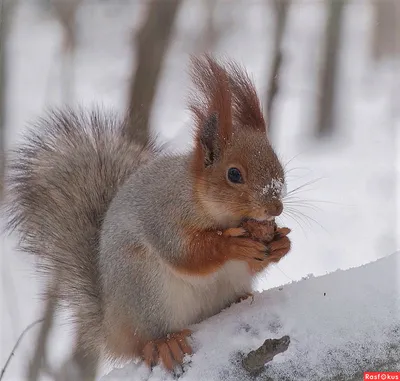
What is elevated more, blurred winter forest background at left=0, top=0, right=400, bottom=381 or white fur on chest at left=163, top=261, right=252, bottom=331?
blurred winter forest background at left=0, top=0, right=400, bottom=381

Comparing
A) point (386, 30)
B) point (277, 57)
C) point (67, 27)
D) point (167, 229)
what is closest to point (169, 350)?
point (167, 229)

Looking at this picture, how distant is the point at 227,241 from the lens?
68.7 inches

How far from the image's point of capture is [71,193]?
2188 mm

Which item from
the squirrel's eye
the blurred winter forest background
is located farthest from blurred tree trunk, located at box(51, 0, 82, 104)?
the squirrel's eye

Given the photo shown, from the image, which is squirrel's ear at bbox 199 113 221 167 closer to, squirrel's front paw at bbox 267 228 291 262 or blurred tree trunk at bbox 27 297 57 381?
squirrel's front paw at bbox 267 228 291 262

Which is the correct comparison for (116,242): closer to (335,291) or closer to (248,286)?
(248,286)

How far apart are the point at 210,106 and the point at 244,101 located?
12cm

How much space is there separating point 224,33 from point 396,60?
1806 mm

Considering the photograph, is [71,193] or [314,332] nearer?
[314,332]

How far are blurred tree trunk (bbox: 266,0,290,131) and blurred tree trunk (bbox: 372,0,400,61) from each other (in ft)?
9.92

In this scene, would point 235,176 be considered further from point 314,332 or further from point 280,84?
point 280,84

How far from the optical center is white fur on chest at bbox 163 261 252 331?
183 cm

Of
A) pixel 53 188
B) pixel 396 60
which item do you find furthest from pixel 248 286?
pixel 396 60

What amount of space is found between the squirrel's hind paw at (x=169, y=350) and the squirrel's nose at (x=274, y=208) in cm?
37
